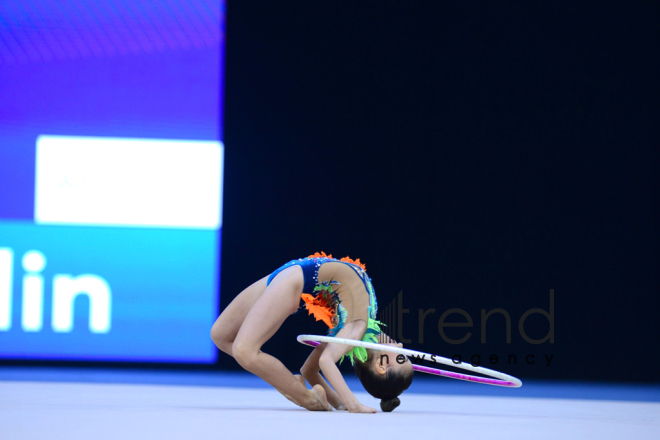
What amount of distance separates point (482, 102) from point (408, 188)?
79 centimetres

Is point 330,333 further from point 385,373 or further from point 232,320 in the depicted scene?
point 232,320

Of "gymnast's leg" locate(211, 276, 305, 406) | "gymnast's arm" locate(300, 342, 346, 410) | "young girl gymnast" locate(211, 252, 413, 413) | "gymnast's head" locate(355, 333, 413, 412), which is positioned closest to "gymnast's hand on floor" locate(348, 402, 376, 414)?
"young girl gymnast" locate(211, 252, 413, 413)

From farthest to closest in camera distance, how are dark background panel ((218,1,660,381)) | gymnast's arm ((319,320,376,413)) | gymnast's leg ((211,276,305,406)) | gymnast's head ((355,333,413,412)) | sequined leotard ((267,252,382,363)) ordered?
dark background panel ((218,1,660,381)) < gymnast's leg ((211,276,305,406)) < sequined leotard ((267,252,382,363)) < gymnast's head ((355,333,413,412)) < gymnast's arm ((319,320,376,413))

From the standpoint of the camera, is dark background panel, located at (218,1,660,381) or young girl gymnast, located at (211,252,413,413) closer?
young girl gymnast, located at (211,252,413,413)

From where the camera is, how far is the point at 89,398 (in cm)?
266

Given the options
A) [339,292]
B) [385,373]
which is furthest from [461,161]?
[385,373]

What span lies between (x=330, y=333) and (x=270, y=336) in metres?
0.24

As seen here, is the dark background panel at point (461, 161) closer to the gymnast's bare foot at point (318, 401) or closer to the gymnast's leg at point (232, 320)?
the gymnast's leg at point (232, 320)

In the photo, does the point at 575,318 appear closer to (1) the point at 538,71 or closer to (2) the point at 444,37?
(1) the point at 538,71

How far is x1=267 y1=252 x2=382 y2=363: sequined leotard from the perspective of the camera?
8.13 feet

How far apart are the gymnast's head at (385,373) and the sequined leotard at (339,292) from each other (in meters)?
0.07

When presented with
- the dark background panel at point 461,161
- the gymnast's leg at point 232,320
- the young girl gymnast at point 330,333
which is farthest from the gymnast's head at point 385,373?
the dark background panel at point 461,161

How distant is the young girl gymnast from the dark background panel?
1.92 metres

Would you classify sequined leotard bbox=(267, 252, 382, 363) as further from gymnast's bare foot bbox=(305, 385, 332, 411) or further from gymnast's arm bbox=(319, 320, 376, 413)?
gymnast's bare foot bbox=(305, 385, 332, 411)
